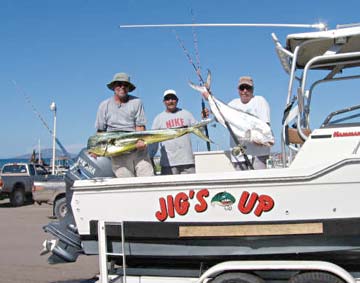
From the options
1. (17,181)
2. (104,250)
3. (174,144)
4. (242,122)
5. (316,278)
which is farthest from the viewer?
(17,181)

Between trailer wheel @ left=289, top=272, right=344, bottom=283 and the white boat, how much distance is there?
0.18m

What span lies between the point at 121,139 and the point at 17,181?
46.8 ft

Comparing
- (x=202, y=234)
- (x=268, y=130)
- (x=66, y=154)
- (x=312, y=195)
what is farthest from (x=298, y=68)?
(x=66, y=154)

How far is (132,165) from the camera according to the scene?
17.7ft

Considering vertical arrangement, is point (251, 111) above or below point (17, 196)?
above

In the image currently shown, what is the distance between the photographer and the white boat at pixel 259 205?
4016mm

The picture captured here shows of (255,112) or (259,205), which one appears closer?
(259,205)

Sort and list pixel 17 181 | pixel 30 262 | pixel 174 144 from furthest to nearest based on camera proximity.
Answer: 1. pixel 17 181
2. pixel 30 262
3. pixel 174 144

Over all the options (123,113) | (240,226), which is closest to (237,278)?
(240,226)

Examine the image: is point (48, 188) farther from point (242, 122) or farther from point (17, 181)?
point (242, 122)

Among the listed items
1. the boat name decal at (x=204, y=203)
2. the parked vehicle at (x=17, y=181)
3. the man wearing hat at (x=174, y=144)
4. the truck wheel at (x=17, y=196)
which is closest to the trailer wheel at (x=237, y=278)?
the boat name decal at (x=204, y=203)

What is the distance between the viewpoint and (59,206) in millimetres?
12234

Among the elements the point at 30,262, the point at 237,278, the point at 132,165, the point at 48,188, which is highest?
the point at 132,165

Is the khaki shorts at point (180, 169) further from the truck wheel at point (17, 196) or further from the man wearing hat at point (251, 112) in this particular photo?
the truck wheel at point (17, 196)
